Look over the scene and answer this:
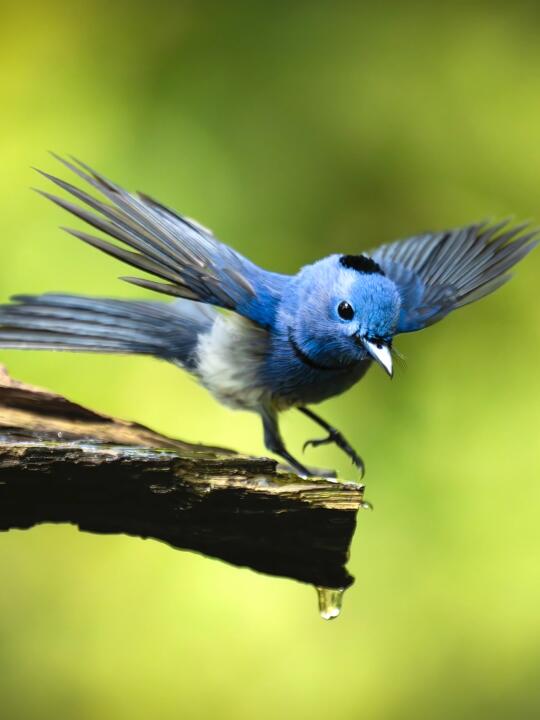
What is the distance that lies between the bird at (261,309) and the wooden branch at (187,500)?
56 centimetres

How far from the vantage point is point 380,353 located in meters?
3.38

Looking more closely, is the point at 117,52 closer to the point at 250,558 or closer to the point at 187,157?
the point at 187,157

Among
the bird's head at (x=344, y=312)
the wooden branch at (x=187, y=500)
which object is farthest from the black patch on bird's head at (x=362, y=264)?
the wooden branch at (x=187, y=500)

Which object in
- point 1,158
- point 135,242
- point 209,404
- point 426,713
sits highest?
point 1,158

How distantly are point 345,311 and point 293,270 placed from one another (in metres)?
1.65

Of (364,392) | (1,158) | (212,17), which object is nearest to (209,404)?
(364,392)

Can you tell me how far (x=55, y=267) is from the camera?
5176 millimetres

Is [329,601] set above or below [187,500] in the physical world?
below

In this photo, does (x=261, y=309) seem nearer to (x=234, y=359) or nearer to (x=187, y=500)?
(x=234, y=359)

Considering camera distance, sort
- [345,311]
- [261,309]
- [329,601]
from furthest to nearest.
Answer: [261,309] → [345,311] → [329,601]

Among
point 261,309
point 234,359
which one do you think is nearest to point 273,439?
point 234,359

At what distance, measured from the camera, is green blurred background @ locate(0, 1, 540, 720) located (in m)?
4.77

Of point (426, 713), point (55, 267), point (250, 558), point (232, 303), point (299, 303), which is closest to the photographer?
point (250, 558)

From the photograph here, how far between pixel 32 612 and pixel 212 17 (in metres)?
2.88
